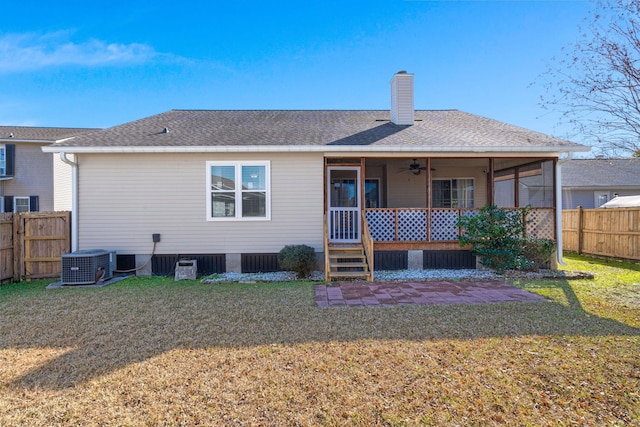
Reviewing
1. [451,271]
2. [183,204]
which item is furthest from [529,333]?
[183,204]

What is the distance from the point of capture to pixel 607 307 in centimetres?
555

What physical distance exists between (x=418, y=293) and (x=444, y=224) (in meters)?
3.24

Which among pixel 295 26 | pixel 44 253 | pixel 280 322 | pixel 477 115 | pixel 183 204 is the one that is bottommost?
pixel 280 322

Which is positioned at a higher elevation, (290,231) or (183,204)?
(183,204)

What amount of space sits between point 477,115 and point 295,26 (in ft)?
25.1

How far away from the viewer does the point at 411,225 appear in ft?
30.0

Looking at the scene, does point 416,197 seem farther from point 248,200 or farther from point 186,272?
point 186,272

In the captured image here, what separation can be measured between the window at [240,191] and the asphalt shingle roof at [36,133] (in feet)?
50.2

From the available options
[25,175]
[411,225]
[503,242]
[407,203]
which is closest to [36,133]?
[25,175]

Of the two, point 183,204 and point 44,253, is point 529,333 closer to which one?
point 183,204

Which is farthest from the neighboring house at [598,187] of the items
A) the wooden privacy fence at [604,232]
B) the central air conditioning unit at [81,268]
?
the central air conditioning unit at [81,268]

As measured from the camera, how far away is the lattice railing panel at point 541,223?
9180mm

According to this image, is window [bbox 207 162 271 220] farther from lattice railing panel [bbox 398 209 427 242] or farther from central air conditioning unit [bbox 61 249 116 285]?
lattice railing panel [bbox 398 209 427 242]

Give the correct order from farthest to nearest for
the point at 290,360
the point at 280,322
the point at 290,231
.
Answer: the point at 290,231 → the point at 280,322 → the point at 290,360
